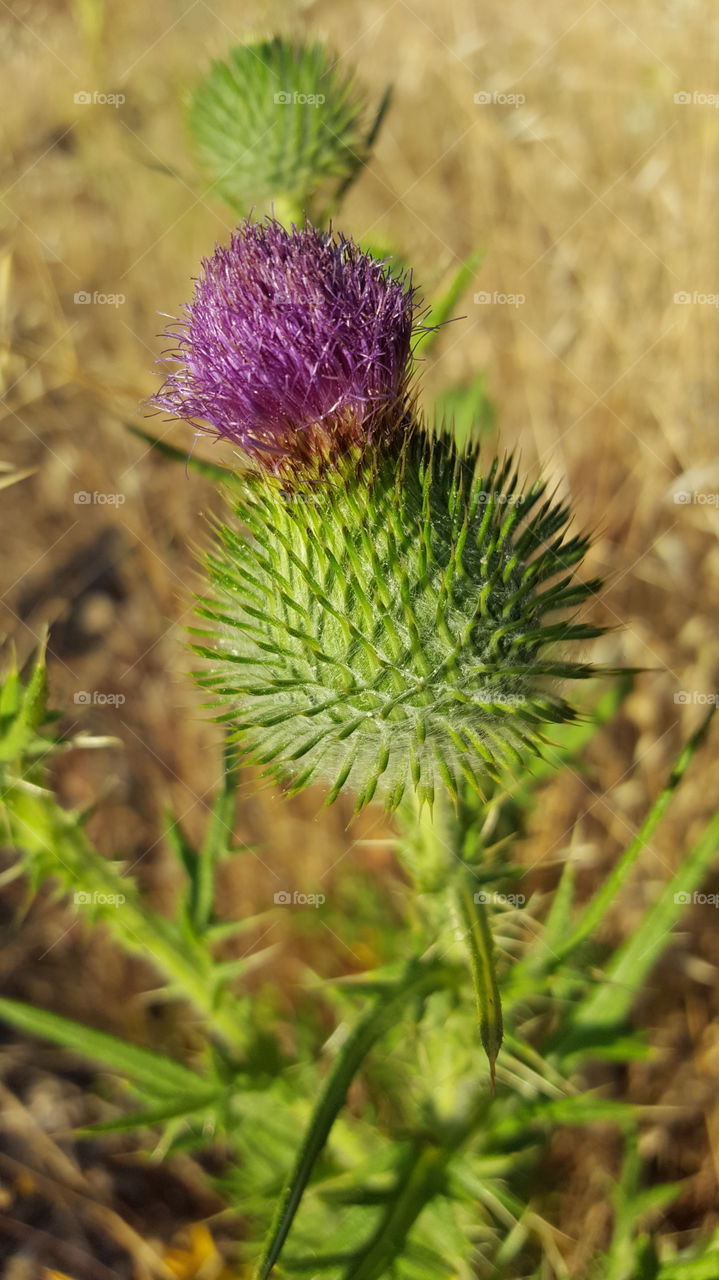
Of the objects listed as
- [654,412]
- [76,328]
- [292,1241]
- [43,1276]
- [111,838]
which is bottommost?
[43,1276]

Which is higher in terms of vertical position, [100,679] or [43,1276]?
[100,679]

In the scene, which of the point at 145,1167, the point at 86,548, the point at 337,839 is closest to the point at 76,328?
the point at 86,548

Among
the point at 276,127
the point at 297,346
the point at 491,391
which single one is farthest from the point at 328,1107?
the point at 491,391

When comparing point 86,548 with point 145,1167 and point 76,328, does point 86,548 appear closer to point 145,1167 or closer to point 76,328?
point 76,328

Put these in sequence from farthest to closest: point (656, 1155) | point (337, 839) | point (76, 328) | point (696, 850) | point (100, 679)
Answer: point (76, 328)
point (100, 679)
point (337, 839)
point (656, 1155)
point (696, 850)

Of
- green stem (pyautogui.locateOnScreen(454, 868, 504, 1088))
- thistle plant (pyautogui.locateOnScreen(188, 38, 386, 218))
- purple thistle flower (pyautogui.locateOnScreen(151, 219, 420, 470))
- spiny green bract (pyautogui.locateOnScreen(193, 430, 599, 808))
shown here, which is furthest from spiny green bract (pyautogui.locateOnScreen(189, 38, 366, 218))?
green stem (pyautogui.locateOnScreen(454, 868, 504, 1088))

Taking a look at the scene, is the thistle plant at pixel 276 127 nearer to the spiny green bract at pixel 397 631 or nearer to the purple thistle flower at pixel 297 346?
the purple thistle flower at pixel 297 346

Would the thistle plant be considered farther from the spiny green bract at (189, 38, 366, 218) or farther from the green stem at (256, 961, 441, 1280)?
the green stem at (256, 961, 441, 1280)
